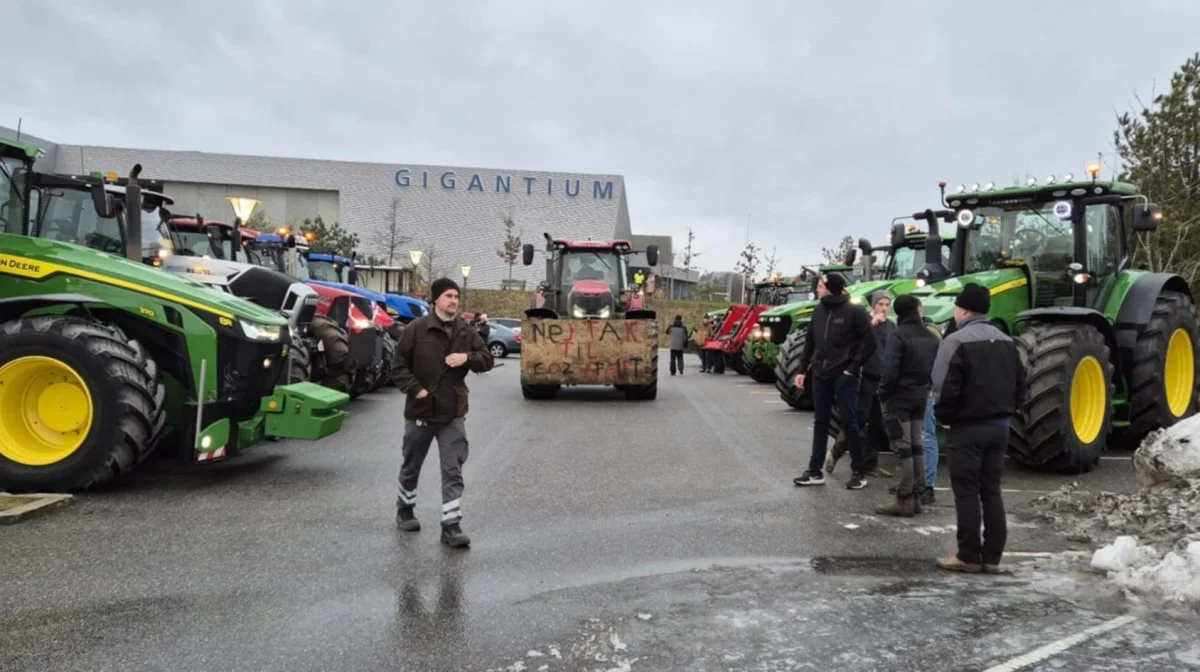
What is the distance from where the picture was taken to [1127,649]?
430cm

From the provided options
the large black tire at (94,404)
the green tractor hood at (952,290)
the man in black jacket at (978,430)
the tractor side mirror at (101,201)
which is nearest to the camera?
the man in black jacket at (978,430)

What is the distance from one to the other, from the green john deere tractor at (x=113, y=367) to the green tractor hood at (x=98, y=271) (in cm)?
1

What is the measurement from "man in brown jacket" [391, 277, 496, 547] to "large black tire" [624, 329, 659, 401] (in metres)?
9.28

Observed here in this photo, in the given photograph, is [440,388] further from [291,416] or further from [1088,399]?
[1088,399]

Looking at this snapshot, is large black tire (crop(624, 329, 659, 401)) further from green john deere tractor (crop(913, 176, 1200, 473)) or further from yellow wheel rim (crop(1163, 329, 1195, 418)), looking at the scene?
yellow wheel rim (crop(1163, 329, 1195, 418))

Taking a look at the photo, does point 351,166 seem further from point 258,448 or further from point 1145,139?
point 258,448

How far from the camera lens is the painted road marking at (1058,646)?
4.11 m

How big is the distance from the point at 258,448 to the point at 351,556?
4.82m

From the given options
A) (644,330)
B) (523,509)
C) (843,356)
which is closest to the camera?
(523,509)

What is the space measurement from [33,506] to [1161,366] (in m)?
10.5

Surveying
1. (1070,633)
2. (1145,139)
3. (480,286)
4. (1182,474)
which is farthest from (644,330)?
(480,286)

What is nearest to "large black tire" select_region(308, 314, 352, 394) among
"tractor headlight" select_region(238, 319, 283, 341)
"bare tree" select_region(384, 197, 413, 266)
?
"tractor headlight" select_region(238, 319, 283, 341)

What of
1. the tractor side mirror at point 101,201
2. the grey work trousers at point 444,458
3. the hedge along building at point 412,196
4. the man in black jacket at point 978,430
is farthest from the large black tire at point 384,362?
the hedge along building at point 412,196

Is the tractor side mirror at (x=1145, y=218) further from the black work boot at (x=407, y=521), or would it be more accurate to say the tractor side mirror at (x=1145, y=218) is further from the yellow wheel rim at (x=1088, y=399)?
the black work boot at (x=407, y=521)
